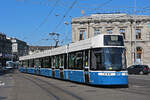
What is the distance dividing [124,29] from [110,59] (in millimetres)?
39503

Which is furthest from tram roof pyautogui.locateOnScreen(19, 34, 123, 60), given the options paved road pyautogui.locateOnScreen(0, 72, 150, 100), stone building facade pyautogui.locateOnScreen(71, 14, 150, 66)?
stone building facade pyautogui.locateOnScreen(71, 14, 150, 66)

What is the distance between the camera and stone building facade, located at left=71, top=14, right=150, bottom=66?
5306cm

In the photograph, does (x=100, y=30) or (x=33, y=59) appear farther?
(x=100, y=30)

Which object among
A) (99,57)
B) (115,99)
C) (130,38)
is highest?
(130,38)

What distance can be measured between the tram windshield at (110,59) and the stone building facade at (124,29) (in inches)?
1486

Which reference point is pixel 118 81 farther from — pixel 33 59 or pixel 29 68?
pixel 29 68

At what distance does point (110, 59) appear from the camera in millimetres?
15672

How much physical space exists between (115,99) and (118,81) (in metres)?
4.88

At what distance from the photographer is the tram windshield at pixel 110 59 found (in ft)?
51.2

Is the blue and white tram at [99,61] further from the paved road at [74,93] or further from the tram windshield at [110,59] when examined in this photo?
the paved road at [74,93]

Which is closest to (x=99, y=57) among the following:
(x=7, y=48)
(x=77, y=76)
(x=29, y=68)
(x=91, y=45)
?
(x=91, y=45)

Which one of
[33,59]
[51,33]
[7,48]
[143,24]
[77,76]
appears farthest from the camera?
[7,48]

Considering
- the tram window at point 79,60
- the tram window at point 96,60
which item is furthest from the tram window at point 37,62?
the tram window at point 96,60

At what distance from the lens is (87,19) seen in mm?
54969
